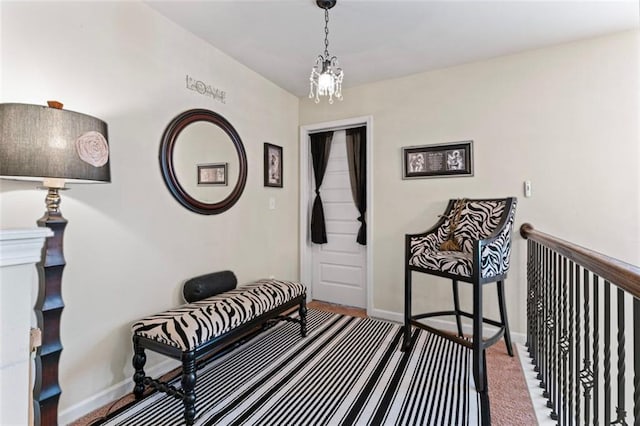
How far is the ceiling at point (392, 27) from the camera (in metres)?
1.87

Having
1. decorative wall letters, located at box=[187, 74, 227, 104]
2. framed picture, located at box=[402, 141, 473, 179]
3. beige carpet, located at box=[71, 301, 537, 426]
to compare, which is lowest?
beige carpet, located at box=[71, 301, 537, 426]

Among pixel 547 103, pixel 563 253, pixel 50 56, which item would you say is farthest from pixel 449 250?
pixel 50 56

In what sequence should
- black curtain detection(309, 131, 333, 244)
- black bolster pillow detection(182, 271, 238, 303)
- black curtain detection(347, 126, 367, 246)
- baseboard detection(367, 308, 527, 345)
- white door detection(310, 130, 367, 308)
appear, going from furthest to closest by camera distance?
black curtain detection(309, 131, 333, 244) → white door detection(310, 130, 367, 308) → black curtain detection(347, 126, 367, 246) → baseboard detection(367, 308, 527, 345) → black bolster pillow detection(182, 271, 238, 303)

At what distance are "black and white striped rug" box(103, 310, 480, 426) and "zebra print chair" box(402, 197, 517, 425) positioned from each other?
160mm

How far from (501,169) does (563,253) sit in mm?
1360

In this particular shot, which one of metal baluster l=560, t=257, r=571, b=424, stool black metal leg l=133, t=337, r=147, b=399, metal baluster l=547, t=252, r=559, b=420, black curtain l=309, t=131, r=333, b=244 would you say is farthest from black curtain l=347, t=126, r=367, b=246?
stool black metal leg l=133, t=337, r=147, b=399

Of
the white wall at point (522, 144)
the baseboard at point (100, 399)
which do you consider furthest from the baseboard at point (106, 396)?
the white wall at point (522, 144)

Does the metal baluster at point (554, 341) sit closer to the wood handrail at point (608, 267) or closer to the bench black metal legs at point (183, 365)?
the wood handrail at point (608, 267)

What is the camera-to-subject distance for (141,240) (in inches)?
73.0

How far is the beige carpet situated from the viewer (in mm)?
1535

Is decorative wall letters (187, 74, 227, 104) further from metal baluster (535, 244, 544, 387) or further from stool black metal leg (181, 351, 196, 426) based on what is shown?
metal baluster (535, 244, 544, 387)

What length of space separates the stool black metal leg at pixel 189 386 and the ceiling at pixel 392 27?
2.07 metres

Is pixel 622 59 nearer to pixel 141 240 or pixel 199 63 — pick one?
pixel 199 63

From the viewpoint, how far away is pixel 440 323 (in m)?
2.74
